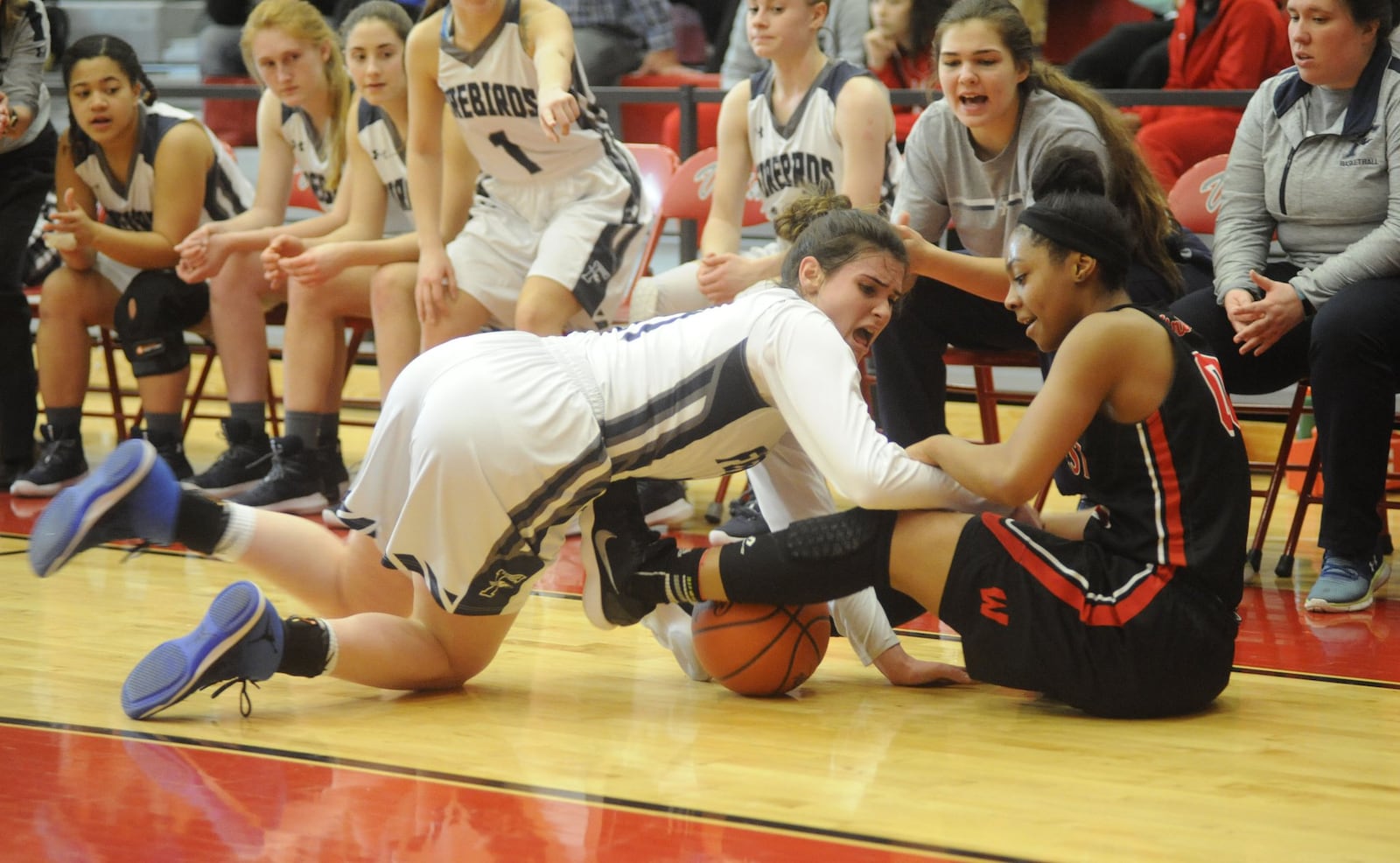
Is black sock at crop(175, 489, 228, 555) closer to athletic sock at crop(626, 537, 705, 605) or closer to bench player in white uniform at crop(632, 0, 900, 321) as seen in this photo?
athletic sock at crop(626, 537, 705, 605)

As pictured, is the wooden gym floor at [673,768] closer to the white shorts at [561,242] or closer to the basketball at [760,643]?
the basketball at [760,643]

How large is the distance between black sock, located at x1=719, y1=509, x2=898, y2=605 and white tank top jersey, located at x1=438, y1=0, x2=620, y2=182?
2.24 metres

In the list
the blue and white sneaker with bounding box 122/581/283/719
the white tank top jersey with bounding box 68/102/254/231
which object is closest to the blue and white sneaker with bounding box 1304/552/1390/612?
the blue and white sneaker with bounding box 122/581/283/719

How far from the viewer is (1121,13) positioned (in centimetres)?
692

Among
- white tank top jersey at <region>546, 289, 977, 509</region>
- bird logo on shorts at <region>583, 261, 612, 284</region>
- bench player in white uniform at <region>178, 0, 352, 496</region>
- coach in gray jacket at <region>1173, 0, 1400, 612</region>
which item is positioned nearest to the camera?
white tank top jersey at <region>546, 289, 977, 509</region>

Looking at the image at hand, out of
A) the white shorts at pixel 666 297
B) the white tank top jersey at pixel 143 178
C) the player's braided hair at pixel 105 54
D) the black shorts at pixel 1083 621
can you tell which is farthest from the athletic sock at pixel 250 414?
the black shorts at pixel 1083 621

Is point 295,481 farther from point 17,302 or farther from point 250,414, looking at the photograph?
point 17,302

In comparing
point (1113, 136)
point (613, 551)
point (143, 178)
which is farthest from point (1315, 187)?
point (143, 178)

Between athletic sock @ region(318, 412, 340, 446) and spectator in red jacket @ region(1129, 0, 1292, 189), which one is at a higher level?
spectator in red jacket @ region(1129, 0, 1292, 189)

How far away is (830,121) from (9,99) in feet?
10.1

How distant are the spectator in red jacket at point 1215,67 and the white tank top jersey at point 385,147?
8.38ft

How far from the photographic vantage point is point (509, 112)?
15.7ft

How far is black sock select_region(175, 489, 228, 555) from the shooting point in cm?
301

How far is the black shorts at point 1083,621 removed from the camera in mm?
2799
